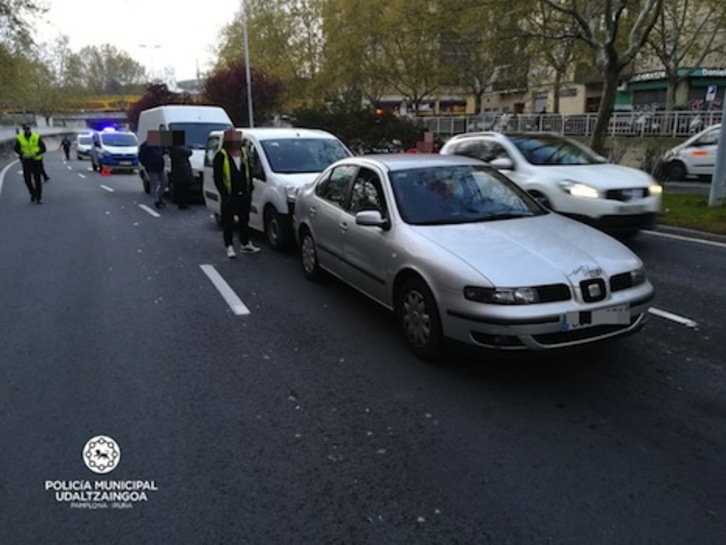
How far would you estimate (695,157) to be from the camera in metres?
16.3

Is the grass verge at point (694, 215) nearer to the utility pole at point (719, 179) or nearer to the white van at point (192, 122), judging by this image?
the utility pole at point (719, 179)

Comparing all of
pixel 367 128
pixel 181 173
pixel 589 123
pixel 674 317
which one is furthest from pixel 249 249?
pixel 589 123

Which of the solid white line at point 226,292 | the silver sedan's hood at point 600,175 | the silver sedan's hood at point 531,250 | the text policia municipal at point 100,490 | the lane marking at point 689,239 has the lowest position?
the text policia municipal at point 100,490

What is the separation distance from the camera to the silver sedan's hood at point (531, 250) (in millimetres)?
4027

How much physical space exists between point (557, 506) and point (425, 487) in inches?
25.8

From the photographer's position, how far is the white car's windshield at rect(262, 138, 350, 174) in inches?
350

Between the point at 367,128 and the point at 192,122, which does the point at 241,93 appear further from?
the point at 192,122

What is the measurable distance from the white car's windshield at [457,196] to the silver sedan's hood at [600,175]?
312 cm

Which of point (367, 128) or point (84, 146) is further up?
point (367, 128)

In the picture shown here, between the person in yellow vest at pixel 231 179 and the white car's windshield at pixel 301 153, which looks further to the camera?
the white car's windshield at pixel 301 153

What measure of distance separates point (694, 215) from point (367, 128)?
1694 cm

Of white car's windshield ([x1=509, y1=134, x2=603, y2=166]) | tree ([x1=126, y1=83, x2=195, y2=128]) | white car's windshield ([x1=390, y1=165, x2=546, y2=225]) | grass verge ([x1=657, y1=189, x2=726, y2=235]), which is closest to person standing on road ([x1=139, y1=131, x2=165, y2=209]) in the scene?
white car's windshield ([x1=509, y1=134, x2=603, y2=166])

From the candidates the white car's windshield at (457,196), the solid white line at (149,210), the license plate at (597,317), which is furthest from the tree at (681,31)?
the license plate at (597,317)

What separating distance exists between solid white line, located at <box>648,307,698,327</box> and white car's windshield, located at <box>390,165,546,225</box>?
1.55 meters
